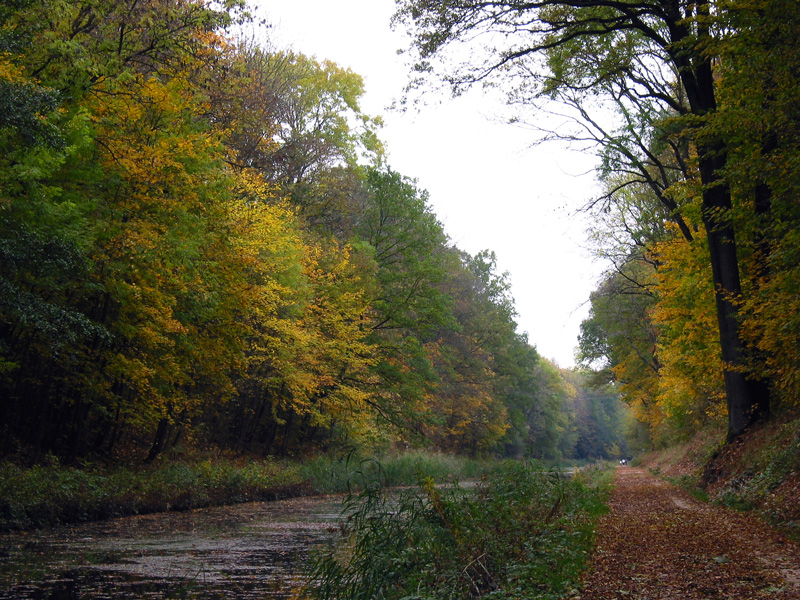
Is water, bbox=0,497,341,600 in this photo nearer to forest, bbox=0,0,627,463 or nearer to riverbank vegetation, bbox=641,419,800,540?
forest, bbox=0,0,627,463

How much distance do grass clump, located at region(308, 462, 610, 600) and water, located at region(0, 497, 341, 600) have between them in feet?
2.85

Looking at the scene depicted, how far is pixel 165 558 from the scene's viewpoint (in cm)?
841

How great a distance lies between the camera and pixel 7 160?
1144cm

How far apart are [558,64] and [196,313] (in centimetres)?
1031

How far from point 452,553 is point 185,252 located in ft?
32.2

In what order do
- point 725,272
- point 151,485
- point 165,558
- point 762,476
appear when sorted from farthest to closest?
point 151,485
point 725,272
point 762,476
point 165,558

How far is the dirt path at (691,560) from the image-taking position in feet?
17.1

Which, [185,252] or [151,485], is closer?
[185,252]

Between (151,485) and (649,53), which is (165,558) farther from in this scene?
Answer: (649,53)

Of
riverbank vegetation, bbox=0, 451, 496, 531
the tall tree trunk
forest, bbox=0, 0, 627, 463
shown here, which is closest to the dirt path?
riverbank vegetation, bbox=0, 451, 496, 531

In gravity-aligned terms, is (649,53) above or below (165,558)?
above

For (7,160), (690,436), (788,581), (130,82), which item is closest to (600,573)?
(788,581)

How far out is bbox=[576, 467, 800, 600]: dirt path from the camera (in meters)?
5.22

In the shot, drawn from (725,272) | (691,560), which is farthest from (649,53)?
(691,560)
